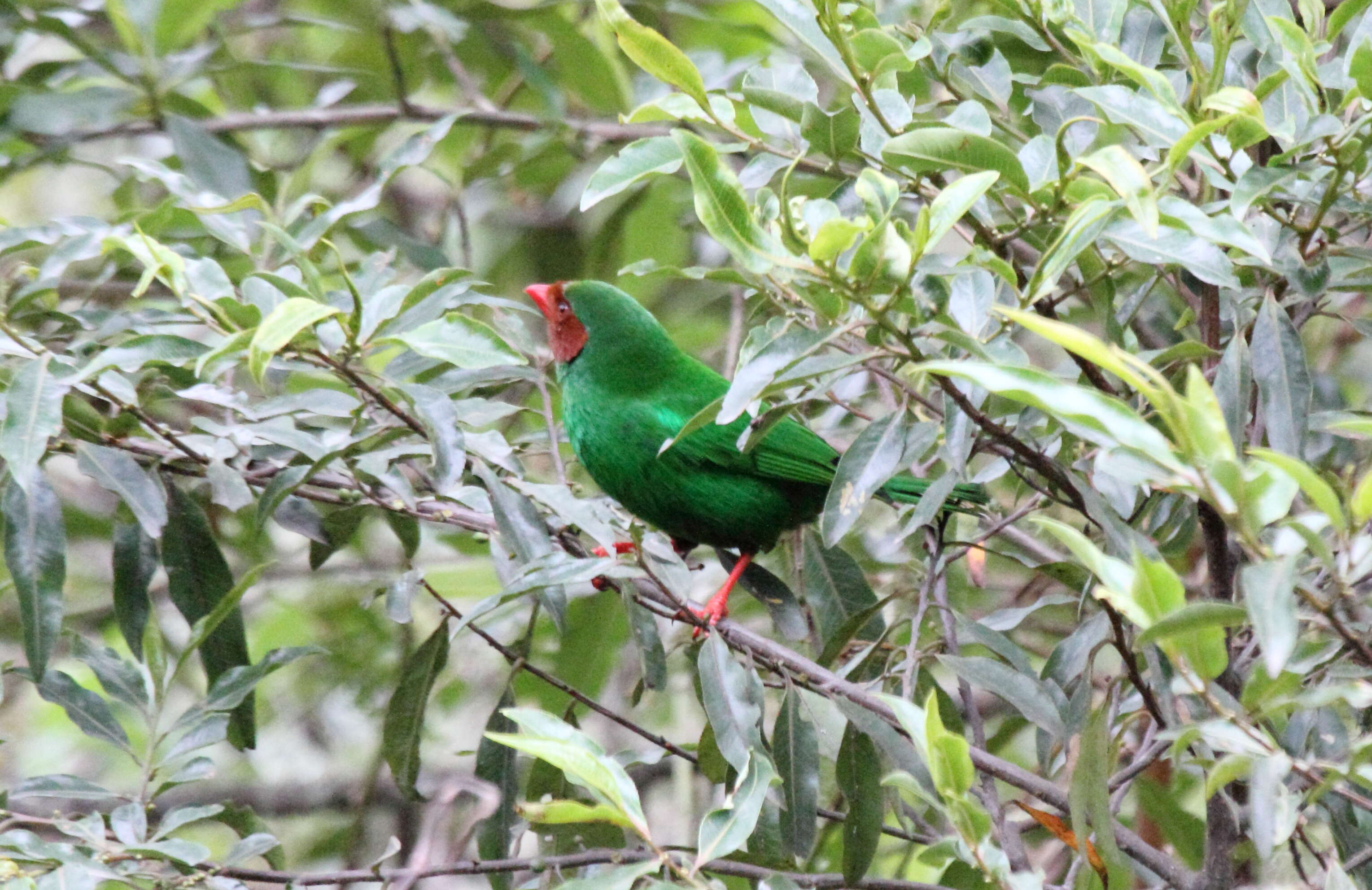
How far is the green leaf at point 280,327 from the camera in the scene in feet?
6.62

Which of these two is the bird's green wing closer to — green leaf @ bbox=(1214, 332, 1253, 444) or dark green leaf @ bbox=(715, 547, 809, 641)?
dark green leaf @ bbox=(715, 547, 809, 641)

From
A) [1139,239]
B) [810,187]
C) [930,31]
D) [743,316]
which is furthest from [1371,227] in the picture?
[743,316]

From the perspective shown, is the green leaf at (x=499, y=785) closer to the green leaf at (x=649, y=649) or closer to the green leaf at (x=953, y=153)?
the green leaf at (x=649, y=649)

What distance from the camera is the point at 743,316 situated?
4.17 m

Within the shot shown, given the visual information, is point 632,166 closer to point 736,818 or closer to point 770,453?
point 736,818

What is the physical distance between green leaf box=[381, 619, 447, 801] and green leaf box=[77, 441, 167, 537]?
2.03 ft

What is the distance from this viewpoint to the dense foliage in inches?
68.7

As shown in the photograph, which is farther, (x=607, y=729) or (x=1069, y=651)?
(x=607, y=729)

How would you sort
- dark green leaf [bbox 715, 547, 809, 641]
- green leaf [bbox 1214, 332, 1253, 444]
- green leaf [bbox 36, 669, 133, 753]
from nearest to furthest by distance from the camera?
green leaf [bbox 1214, 332, 1253, 444]
green leaf [bbox 36, 669, 133, 753]
dark green leaf [bbox 715, 547, 809, 641]

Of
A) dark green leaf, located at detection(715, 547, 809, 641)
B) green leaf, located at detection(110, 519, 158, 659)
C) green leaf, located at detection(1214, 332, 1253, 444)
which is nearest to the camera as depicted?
green leaf, located at detection(1214, 332, 1253, 444)

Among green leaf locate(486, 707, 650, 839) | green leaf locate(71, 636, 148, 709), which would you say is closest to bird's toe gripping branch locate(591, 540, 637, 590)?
green leaf locate(71, 636, 148, 709)

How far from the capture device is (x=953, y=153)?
196 centimetres

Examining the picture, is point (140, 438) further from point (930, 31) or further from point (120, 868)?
point (930, 31)

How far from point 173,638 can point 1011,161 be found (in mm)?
4111
